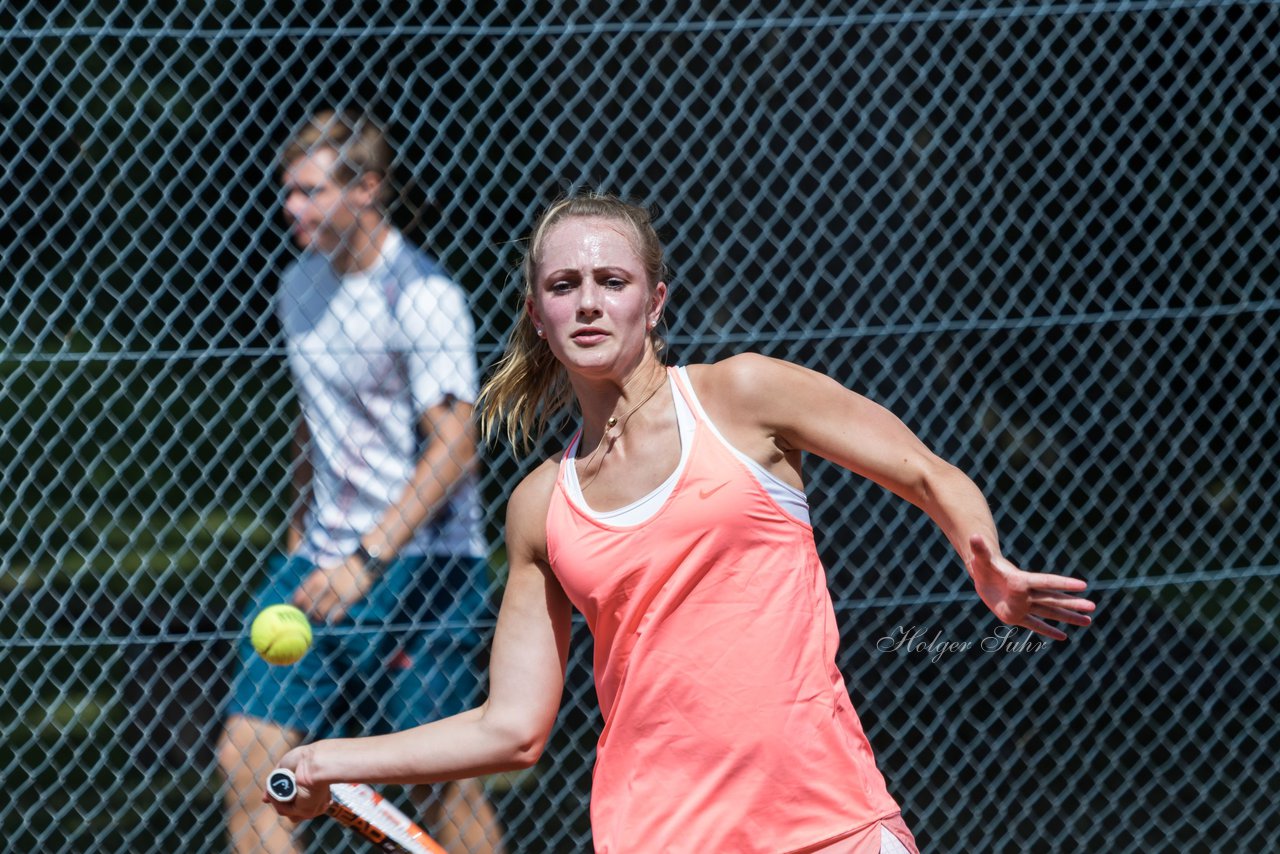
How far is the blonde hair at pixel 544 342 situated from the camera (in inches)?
81.9

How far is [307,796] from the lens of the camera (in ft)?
6.61

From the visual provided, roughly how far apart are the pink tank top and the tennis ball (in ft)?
4.32

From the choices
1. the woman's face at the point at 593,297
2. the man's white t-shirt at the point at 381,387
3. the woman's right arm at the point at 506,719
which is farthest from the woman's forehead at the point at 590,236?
the man's white t-shirt at the point at 381,387

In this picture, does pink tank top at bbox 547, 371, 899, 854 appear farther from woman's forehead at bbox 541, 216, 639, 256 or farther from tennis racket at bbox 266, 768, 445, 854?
tennis racket at bbox 266, 768, 445, 854

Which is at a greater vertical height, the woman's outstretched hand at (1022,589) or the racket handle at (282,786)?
the woman's outstretched hand at (1022,589)

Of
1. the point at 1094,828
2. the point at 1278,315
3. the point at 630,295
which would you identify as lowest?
the point at 1094,828

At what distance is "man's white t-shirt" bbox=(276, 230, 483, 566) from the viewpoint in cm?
318

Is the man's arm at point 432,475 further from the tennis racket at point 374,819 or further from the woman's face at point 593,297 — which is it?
the woman's face at point 593,297

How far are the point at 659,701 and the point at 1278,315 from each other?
276 centimetres

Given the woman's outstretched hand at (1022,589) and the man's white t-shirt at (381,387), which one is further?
the man's white t-shirt at (381,387)

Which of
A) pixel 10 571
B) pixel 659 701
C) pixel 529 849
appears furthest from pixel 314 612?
pixel 659 701

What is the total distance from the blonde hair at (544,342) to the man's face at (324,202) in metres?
1.08

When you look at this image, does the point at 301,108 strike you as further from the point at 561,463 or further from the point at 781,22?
the point at 561,463

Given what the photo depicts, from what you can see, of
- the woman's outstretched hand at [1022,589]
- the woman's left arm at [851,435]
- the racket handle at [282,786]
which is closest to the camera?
the woman's outstretched hand at [1022,589]
